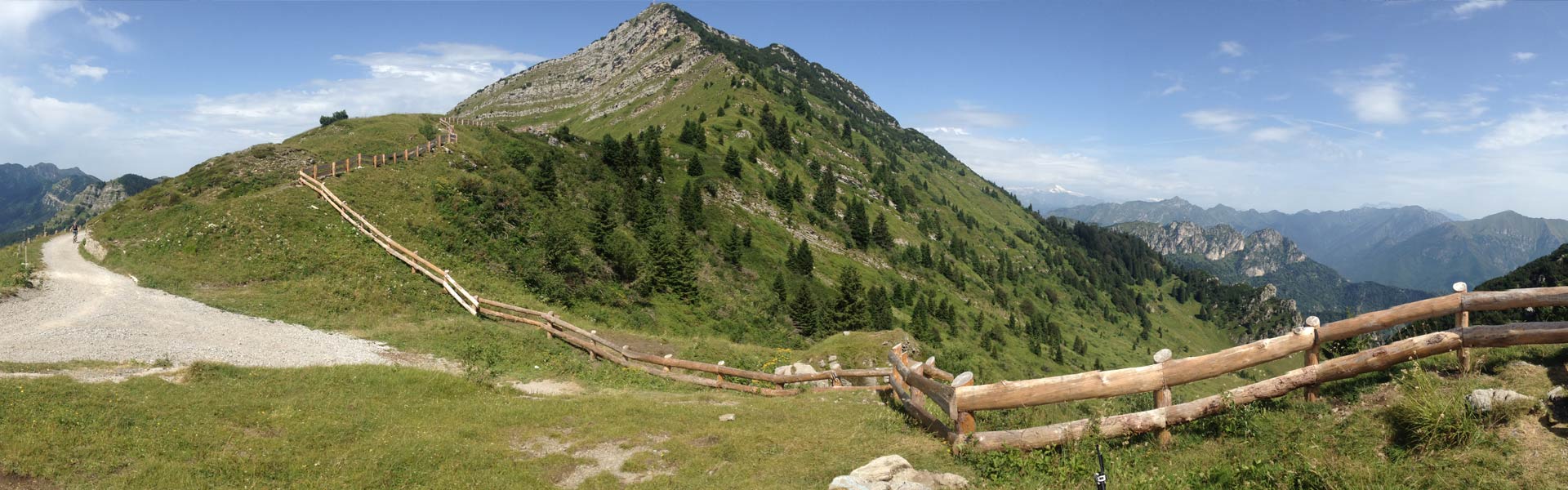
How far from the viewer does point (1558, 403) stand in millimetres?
9164

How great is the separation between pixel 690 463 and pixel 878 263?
104 metres

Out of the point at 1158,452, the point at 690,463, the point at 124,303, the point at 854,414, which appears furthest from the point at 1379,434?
the point at 124,303

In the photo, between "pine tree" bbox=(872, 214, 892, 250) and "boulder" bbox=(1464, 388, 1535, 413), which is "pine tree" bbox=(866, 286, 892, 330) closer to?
"pine tree" bbox=(872, 214, 892, 250)

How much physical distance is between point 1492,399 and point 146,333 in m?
36.5

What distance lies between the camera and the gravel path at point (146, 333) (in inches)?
768

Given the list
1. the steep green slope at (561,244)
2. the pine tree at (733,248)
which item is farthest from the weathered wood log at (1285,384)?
the pine tree at (733,248)

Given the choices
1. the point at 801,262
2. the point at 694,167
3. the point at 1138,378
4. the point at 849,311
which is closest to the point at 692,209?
the point at 801,262

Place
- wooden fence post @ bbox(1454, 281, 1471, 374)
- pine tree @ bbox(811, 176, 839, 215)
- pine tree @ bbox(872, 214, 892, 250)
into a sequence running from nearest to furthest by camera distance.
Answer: wooden fence post @ bbox(1454, 281, 1471, 374) → pine tree @ bbox(811, 176, 839, 215) → pine tree @ bbox(872, 214, 892, 250)

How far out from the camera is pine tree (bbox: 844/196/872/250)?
116 m

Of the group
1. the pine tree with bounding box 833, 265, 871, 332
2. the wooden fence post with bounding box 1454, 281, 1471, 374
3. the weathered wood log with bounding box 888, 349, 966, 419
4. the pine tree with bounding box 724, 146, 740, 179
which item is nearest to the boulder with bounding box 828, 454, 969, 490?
the weathered wood log with bounding box 888, 349, 966, 419

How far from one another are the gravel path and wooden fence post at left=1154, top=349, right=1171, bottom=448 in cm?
2380

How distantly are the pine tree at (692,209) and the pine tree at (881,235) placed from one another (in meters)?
58.2

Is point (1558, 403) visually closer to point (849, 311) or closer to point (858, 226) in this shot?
point (849, 311)

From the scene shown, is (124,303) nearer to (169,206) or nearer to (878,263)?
(169,206)
